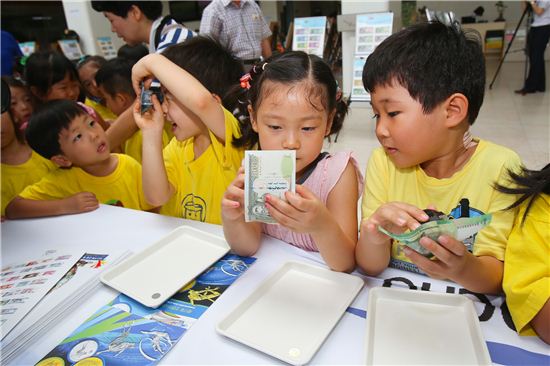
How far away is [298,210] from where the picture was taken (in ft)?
2.92

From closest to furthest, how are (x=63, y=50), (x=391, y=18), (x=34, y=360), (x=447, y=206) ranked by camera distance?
1. (x=34, y=360)
2. (x=447, y=206)
3. (x=391, y=18)
4. (x=63, y=50)

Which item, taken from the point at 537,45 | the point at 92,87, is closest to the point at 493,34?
the point at 537,45

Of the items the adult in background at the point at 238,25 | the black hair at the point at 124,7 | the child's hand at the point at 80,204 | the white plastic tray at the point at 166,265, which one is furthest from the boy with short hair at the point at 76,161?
the adult in background at the point at 238,25

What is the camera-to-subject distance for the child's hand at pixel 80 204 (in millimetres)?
1537

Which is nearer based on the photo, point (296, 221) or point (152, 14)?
point (296, 221)

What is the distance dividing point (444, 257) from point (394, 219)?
121 millimetres

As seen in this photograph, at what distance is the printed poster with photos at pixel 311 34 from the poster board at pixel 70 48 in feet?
11.4

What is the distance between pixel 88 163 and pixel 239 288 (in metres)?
1.21

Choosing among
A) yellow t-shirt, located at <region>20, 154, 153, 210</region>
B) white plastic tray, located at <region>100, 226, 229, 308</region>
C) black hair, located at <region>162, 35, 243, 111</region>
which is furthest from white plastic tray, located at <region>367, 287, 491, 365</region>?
yellow t-shirt, located at <region>20, 154, 153, 210</region>

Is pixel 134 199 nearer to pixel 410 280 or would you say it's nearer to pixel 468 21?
pixel 410 280

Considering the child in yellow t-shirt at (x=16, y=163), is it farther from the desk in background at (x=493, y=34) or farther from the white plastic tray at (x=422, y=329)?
the desk in background at (x=493, y=34)

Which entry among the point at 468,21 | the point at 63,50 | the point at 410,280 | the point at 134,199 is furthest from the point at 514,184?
the point at 468,21

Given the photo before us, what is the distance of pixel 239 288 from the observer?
989 millimetres

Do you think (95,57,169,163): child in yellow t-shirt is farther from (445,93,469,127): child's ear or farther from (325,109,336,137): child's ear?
(445,93,469,127): child's ear
